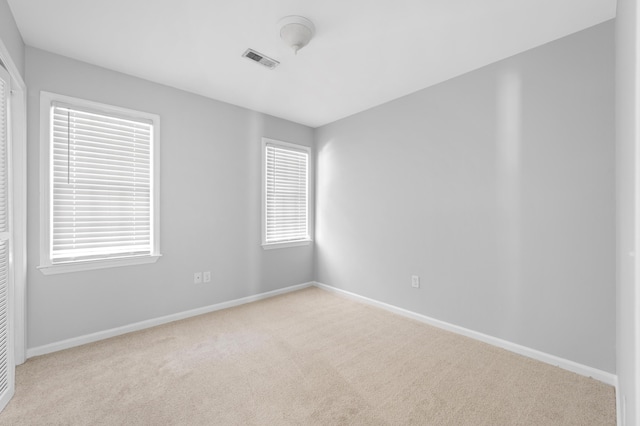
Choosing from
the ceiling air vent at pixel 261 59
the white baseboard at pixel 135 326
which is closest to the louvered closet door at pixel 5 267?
the white baseboard at pixel 135 326

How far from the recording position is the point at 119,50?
247 cm

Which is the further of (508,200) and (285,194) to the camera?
(285,194)

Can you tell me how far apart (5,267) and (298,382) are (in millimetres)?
2053

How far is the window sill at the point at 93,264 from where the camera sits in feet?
8.15

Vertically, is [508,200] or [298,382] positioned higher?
[508,200]

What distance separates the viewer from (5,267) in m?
1.84

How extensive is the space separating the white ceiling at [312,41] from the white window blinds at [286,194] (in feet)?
3.95

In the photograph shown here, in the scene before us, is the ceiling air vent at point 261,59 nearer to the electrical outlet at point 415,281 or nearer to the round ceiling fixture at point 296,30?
the round ceiling fixture at point 296,30

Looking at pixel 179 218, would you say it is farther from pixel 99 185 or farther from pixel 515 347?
pixel 515 347

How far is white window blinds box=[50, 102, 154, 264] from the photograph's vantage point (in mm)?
2546

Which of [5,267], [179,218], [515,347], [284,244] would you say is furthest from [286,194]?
[515,347]

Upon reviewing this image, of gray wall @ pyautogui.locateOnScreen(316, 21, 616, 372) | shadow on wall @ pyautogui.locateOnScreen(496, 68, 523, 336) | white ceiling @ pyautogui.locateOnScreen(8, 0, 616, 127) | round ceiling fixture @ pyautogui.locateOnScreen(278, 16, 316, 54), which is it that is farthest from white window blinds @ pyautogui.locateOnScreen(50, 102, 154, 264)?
shadow on wall @ pyautogui.locateOnScreen(496, 68, 523, 336)

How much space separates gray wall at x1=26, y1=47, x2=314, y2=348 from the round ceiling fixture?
1655 millimetres

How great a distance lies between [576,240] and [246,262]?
131 inches
